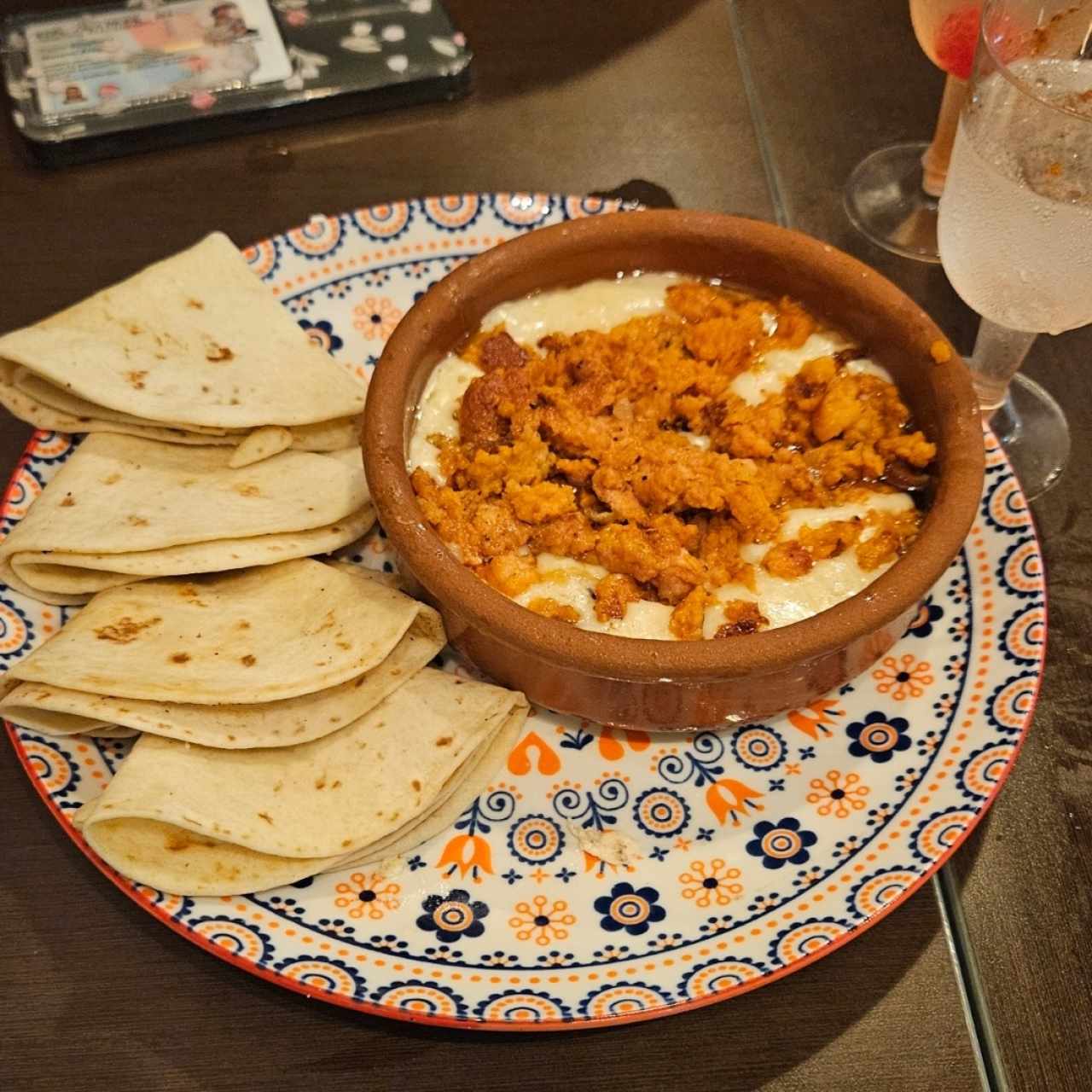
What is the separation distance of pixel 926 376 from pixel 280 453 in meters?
1.20

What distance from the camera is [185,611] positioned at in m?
1.99

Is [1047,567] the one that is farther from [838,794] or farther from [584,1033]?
[584,1033]

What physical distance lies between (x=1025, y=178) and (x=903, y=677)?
857 millimetres

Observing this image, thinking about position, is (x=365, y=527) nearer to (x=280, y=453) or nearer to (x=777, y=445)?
(x=280, y=453)

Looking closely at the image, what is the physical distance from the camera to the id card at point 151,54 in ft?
9.77

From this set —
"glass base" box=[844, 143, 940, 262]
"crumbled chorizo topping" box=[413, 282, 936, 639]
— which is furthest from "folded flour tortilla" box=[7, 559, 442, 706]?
"glass base" box=[844, 143, 940, 262]

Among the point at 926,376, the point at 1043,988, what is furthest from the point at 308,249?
the point at 1043,988

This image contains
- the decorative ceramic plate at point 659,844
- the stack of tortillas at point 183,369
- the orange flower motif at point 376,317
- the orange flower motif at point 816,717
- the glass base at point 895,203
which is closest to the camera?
the decorative ceramic plate at point 659,844

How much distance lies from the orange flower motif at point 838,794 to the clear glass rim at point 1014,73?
3.57 feet

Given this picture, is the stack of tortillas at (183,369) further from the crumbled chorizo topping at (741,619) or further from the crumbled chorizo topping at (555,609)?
the crumbled chorizo topping at (741,619)

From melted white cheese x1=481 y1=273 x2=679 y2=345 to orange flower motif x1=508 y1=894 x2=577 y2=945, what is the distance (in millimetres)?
1076

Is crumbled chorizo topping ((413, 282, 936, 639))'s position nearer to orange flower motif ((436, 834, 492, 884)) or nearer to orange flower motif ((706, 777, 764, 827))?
orange flower motif ((706, 777, 764, 827))

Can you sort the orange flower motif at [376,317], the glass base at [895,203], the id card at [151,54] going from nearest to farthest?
the orange flower motif at [376,317], the glass base at [895,203], the id card at [151,54]

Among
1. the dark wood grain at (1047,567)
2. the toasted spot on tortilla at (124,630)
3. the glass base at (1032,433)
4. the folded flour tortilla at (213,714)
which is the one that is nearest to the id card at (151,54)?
the dark wood grain at (1047,567)
